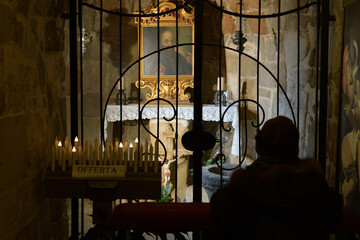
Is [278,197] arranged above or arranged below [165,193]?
above

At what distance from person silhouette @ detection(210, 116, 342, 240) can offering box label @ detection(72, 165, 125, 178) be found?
767 mm

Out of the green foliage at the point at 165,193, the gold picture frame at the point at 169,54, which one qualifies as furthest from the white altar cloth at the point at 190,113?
the green foliage at the point at 165,193

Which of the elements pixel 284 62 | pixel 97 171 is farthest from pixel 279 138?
pixel 284 62

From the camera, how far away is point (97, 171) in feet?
Result: 7.42

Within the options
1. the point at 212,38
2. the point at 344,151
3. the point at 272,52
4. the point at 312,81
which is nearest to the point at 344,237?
the point at 344,151

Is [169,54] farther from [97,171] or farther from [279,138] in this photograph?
[279,138]

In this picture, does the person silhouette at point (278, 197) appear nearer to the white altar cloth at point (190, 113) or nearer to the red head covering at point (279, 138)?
the red head covering at point (279, 138)

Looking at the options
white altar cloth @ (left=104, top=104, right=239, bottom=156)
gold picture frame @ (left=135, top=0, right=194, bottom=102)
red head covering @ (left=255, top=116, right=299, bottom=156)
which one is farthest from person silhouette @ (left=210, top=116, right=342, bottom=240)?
gold picture frame @ (left=135, top=0, right=194, bottom=102)

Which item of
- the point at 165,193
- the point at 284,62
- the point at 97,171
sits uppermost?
the point at 284,62

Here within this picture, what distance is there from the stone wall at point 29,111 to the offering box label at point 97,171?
241 millimetres

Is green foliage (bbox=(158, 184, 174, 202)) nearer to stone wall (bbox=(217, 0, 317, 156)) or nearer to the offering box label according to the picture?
stone wall (bbox=(217, 0, 317, 156))

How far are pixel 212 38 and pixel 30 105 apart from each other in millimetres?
3964

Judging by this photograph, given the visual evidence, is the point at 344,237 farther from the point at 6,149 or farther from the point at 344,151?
the point at 6,149

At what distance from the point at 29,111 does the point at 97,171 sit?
0.45 meters
